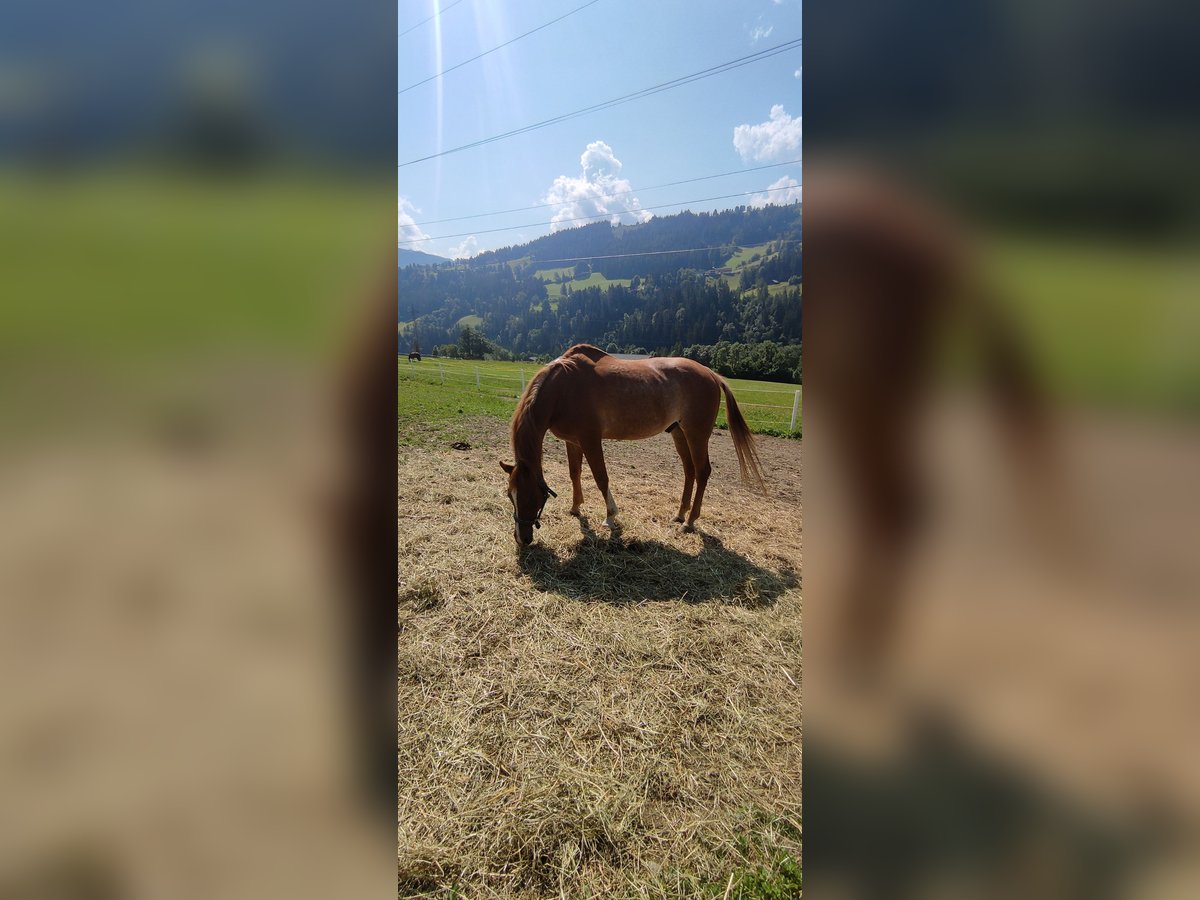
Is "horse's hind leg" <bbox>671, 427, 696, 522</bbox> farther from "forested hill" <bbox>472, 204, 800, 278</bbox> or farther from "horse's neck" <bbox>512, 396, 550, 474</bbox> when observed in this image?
"forested hill" <bbox>472, 204, 800, 278</bbox>

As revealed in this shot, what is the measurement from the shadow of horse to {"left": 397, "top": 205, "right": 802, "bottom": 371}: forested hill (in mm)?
35082

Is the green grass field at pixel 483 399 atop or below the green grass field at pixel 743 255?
below

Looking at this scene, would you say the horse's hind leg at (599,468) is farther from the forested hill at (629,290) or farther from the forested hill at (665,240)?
the forested hill at (665,240)

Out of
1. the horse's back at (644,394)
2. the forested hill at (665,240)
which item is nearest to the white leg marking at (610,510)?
the horse's back at (644,394)

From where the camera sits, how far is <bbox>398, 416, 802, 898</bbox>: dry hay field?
171 cm

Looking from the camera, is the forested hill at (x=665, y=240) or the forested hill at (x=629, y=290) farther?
the forested hill at (x=665, y=240)

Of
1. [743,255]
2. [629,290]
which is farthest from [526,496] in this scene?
[743,255]

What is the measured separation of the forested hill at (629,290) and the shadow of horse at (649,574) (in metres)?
35.1

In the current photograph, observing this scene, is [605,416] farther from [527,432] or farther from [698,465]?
[698,465]

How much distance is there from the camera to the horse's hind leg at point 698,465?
534 cm

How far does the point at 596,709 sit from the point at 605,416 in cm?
298

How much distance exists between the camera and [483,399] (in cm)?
1688
